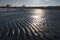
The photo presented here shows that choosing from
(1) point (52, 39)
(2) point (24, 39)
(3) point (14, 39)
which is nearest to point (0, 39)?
(3) point (14, 39)

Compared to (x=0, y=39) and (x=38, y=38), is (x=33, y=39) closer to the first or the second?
(x=38, y=38)

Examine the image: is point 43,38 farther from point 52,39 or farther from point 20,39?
point 20,39

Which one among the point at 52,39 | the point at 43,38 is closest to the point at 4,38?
the point at 43,38

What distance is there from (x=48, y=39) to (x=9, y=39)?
3.51 meters

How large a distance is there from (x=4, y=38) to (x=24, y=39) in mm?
1901

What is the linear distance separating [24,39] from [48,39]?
216 centimetres

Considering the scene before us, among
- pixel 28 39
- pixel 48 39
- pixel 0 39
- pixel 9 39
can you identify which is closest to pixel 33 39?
pixel 28 39

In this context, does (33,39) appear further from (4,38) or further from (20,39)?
(4,38)

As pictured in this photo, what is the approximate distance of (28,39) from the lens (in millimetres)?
12242

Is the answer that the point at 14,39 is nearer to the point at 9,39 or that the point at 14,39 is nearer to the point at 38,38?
the point at 9,39

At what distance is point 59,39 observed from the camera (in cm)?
1226

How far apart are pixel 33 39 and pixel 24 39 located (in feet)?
2.69

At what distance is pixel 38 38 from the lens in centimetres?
1242

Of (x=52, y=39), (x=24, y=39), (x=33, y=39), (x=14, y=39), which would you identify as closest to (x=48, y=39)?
(x=52, y=39)
